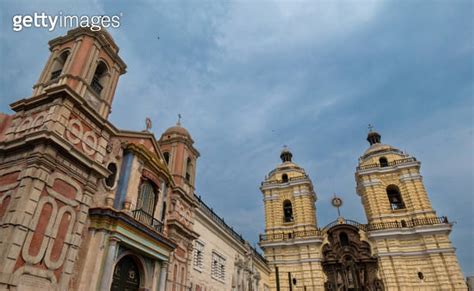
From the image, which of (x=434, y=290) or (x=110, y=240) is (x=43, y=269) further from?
(x=434, y=290)

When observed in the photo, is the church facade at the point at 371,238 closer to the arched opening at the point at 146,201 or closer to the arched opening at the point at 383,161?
the arched opening at the point at 383,161

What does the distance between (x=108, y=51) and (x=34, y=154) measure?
25.6ft

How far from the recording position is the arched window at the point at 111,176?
44.8 ft

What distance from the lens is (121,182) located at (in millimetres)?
13977

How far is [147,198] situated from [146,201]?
0.19m

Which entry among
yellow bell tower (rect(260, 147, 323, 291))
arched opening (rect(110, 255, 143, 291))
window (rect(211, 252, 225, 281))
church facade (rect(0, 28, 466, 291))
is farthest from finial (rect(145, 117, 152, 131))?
yellow bell tower (rect(260, 147, 323, 291))

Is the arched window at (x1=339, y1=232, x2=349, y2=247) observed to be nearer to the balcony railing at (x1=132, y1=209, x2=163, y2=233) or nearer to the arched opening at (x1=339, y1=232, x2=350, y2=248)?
the arched opening at (x1=339, y1=232, x2=350, y2=248)

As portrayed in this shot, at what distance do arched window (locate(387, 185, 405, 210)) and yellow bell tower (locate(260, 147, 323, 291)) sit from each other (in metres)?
9.21

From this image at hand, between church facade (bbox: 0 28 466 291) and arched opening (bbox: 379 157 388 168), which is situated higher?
arched opening (bbox: 379 157 388 168)

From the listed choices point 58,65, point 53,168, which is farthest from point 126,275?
point 58,65

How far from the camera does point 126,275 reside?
1317 cm

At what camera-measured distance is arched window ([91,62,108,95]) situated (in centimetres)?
1514

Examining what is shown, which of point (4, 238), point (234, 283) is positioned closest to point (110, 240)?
point (4, 238)

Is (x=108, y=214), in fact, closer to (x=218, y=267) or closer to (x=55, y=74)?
(x=55, y=74)
